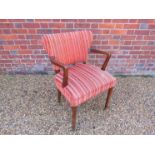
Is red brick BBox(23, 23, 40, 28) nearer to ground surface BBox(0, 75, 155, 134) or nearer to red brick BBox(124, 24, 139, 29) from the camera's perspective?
ground surface BBox(0, 75, 155, 134)

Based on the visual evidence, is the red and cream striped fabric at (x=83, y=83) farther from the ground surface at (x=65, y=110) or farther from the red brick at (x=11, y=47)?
the red brick at (x=11, y=47)

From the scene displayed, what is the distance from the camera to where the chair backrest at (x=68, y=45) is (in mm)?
1590

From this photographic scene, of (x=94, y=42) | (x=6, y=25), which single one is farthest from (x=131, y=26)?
(x=6, y=25)

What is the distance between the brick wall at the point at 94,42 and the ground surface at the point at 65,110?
0.66ft

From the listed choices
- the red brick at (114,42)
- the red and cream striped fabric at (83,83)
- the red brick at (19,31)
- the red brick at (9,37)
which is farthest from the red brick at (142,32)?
the red brick at (9,37)

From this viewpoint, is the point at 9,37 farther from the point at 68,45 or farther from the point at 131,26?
the point at 131,26

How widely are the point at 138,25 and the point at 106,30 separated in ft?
1.20

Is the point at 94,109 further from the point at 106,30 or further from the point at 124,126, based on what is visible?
the point at 106,30

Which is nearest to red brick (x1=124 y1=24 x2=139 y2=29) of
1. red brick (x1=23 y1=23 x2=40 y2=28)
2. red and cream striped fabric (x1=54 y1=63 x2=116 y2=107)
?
red and cream striped fabric (x1=54 y1=63 x2=116 y2=107)

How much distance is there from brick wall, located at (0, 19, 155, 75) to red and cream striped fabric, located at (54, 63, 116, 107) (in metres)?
0.55

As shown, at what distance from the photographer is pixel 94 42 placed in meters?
2.15

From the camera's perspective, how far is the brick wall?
78.4 inches

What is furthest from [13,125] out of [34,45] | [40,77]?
[34,45]

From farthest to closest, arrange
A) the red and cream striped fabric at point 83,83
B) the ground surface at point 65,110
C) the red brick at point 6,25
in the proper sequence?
the red brick at point 6,25 → the ground surface at point 65,110 → the red and cream striped fabric at point 83,83
